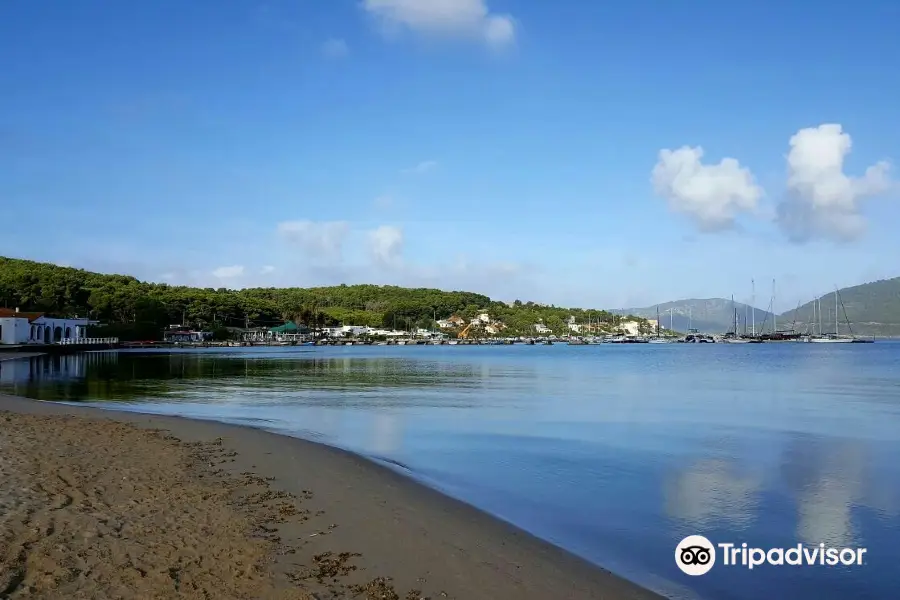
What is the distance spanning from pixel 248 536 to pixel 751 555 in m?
5.92

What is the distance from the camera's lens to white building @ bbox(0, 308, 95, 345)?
230 ft

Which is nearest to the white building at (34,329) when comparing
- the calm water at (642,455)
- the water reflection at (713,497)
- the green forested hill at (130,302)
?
the green forested hill at (130,302)

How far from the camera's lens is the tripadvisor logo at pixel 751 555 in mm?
7762

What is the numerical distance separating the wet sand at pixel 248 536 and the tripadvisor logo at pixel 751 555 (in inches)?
55.6

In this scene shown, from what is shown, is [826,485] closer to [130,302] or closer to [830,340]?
[130,302]

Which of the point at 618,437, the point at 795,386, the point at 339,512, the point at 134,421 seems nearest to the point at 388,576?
the point at 339,512

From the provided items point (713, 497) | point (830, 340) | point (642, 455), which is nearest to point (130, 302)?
point (642, 455)

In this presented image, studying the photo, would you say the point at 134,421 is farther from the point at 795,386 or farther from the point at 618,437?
the point at 795,386

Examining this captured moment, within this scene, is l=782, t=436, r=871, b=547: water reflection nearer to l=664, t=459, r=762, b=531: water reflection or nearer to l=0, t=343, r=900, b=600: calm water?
l=0, t=343, r=900, b=600: calm water

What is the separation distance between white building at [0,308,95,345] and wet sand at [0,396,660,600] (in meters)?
69.9

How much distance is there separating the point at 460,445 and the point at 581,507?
5.63m

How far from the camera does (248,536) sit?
7016 millimetres

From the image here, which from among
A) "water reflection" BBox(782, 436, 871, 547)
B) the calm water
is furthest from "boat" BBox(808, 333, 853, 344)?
"water reflection" BBox(782, 436, 871, 547)

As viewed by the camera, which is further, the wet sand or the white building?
the white building
